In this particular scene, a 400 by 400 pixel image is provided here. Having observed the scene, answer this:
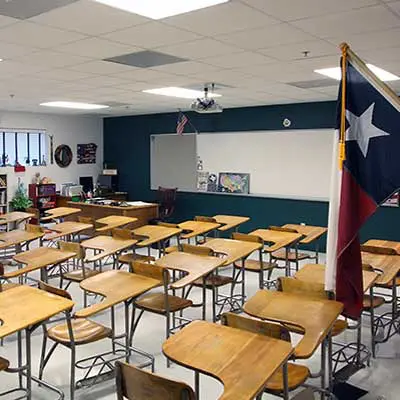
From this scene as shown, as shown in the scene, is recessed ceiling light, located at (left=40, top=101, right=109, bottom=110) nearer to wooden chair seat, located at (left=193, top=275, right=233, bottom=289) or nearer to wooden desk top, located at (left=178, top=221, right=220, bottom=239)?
wooden desk top, located at (left=178, top=221, right=220, bottom=239)

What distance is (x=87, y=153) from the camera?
11742mm

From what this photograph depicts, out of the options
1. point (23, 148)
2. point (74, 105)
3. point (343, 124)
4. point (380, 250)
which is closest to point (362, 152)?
point (343, 124)

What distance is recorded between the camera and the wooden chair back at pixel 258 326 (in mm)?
2506

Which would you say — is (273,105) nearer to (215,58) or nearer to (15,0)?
Result: (215,58)

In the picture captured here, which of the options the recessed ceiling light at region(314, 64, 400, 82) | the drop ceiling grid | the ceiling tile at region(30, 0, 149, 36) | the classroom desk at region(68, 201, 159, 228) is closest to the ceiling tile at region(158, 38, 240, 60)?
the drop ceiling grid

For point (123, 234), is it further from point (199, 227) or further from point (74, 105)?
point (74, 105)

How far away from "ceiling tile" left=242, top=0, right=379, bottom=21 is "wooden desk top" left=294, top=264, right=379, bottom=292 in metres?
1.96

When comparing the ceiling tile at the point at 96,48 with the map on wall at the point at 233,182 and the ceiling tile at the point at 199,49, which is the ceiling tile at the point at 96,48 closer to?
the ceiling tile at the point at 199,49

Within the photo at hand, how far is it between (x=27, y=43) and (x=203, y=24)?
5.31 feet

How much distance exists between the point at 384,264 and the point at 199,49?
2.65 m

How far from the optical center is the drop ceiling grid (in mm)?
3246

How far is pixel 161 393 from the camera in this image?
2.02 meters

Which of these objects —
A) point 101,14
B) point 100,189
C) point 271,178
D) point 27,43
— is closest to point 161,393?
point 101,14

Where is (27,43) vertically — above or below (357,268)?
above
